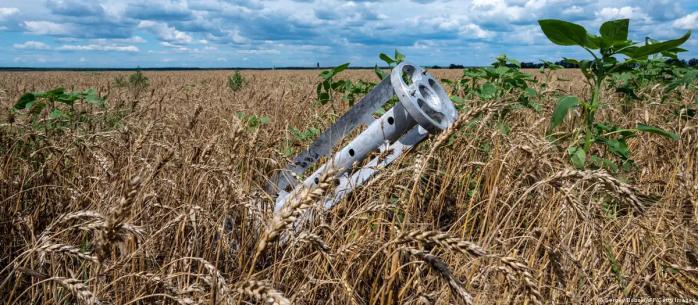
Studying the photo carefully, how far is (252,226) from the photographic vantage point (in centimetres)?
189

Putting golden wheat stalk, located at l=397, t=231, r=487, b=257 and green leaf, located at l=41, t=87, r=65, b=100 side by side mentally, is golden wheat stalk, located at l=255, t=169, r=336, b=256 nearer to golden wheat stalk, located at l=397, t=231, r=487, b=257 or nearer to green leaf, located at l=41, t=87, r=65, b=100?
golden wheat stalk, located at l=397, t=231, r=487, b=257

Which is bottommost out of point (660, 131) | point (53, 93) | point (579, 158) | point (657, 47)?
point (579, 158)

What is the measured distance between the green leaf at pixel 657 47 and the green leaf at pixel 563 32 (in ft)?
0.70

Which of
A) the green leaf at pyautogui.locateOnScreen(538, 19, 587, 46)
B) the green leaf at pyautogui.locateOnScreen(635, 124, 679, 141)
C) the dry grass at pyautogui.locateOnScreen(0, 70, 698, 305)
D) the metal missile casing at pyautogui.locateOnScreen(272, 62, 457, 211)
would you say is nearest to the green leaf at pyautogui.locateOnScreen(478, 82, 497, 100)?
the dry grass at pyautogui.locateOnScreen(0, 70, 698, 305)

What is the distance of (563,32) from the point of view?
212 cm

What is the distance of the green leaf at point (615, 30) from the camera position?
206cm

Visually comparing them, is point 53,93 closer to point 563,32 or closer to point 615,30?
point 563,32

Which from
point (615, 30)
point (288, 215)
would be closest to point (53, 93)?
point (288, 215)

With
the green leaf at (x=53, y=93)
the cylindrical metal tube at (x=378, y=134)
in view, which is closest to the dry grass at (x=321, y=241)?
the cylindrical metal tube at (x=378, y=134)

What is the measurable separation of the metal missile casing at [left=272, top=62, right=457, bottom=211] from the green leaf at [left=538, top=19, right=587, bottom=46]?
52 cm

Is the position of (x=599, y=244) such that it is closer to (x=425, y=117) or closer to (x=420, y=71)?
(x=425, y=117)

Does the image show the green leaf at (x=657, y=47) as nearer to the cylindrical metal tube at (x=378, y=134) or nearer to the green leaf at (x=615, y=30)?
the green leaf at (x=615, y=30)

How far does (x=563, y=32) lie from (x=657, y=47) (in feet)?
1.23

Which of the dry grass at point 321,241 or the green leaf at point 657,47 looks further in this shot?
the green leaf at point 657,47
